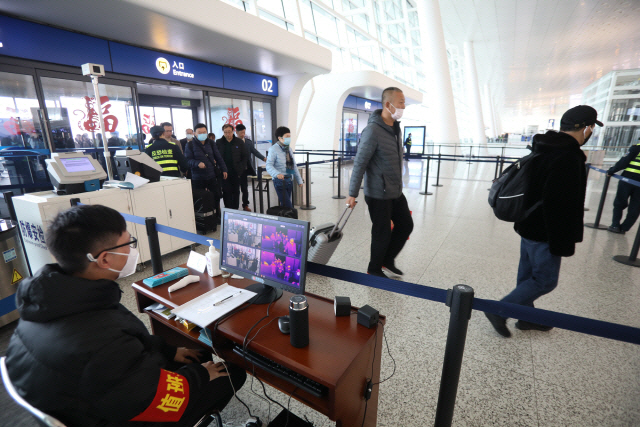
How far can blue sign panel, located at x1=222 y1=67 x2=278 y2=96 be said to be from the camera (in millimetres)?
7984

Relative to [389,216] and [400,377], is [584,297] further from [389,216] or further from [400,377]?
[400,377]

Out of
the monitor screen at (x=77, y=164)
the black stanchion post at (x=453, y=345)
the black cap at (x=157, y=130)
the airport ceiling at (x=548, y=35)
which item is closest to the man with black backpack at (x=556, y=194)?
the black stanchion post at (x=453, y=345)

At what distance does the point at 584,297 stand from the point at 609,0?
16207 mm

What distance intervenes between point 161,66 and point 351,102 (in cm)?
1104

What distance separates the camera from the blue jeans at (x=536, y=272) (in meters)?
2.18

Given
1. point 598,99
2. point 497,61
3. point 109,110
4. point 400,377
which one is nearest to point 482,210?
point 400,377

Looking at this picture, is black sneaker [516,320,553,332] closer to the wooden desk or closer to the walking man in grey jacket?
the walking man in grey jacket

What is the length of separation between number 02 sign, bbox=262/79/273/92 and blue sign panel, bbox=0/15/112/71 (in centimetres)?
426

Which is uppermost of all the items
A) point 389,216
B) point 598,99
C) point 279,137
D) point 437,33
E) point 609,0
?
point 609,0

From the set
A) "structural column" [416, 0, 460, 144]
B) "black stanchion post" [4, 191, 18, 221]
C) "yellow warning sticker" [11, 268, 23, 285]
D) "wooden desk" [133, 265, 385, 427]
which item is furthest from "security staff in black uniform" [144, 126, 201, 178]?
"structural column" [416, 0, 460, 144]

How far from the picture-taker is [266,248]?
155 centimetres

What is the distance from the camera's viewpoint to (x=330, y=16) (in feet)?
44.6

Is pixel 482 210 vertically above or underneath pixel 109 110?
underneath

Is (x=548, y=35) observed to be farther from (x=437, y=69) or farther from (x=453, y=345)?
(x=453, y=345)
